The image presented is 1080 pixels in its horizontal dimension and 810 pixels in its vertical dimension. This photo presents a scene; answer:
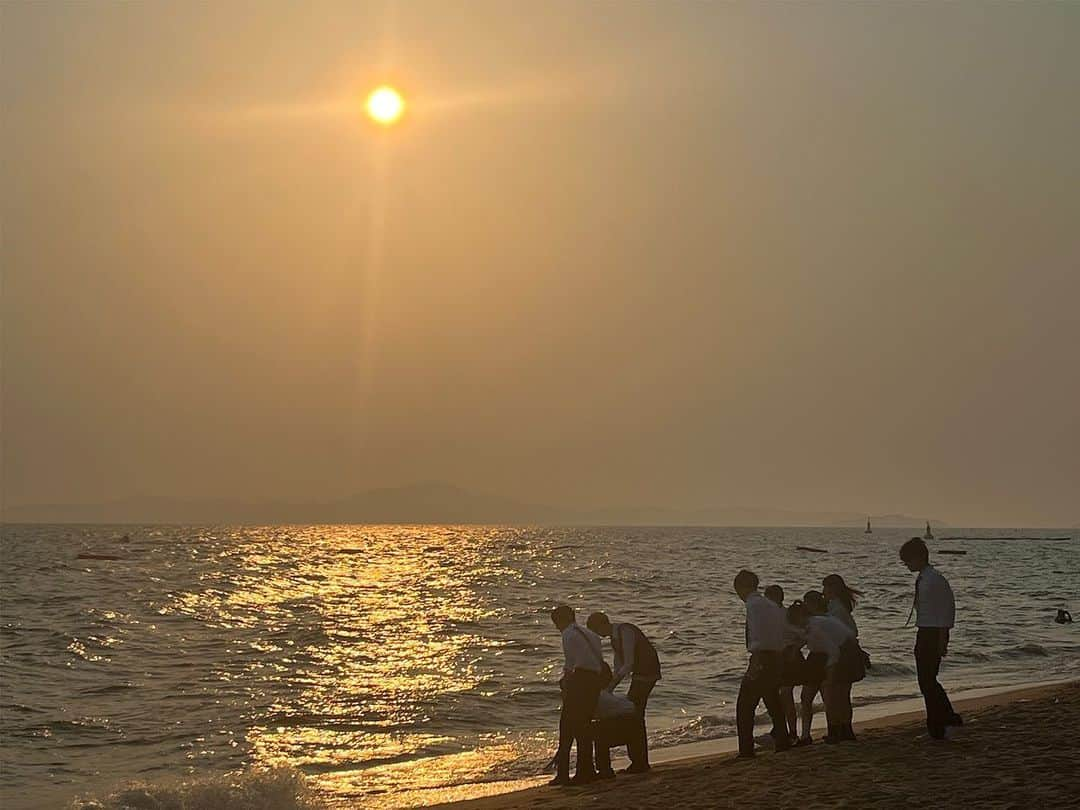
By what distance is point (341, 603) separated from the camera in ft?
169

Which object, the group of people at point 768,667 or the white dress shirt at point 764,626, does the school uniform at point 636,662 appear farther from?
the white dress shirt at point 764,626

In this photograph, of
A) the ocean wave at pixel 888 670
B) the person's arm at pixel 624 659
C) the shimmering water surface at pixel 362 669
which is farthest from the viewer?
the ocean wave at pixel 888 670

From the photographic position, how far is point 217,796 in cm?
1412

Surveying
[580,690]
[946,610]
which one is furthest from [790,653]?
[580,690]

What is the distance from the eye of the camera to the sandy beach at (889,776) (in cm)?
966

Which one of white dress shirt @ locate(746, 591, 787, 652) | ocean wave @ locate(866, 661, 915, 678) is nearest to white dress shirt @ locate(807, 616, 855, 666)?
white dress shirt @ locate(746, 591, 787, 652)

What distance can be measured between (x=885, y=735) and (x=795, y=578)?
66124 millimetres

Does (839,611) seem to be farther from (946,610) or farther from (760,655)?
(946,610)

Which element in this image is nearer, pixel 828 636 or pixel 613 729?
pixel 613 729

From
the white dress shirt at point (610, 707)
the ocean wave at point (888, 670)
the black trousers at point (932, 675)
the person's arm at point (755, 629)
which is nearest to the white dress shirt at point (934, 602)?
the black trousers at point (932, 675)

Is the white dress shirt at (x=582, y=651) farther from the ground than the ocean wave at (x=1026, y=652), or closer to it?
farther from the ground

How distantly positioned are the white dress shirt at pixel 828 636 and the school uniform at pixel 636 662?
6.08ft

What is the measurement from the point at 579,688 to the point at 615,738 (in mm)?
948

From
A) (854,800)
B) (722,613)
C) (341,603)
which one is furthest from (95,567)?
(854,800)
